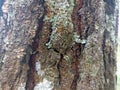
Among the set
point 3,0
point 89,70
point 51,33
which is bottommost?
point 89,70

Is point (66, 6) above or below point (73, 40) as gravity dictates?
above

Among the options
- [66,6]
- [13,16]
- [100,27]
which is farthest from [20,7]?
[100,27]

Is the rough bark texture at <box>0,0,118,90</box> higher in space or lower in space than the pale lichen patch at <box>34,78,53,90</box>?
higher

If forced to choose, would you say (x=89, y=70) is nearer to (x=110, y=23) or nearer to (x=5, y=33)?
(x=110, y=23)

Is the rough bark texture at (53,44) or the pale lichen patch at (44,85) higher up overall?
the rough bark texture at (53,44)

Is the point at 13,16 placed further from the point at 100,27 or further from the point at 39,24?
the point at 100,27

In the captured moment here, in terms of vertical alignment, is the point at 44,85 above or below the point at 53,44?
below

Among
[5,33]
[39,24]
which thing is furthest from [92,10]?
[5,33]
